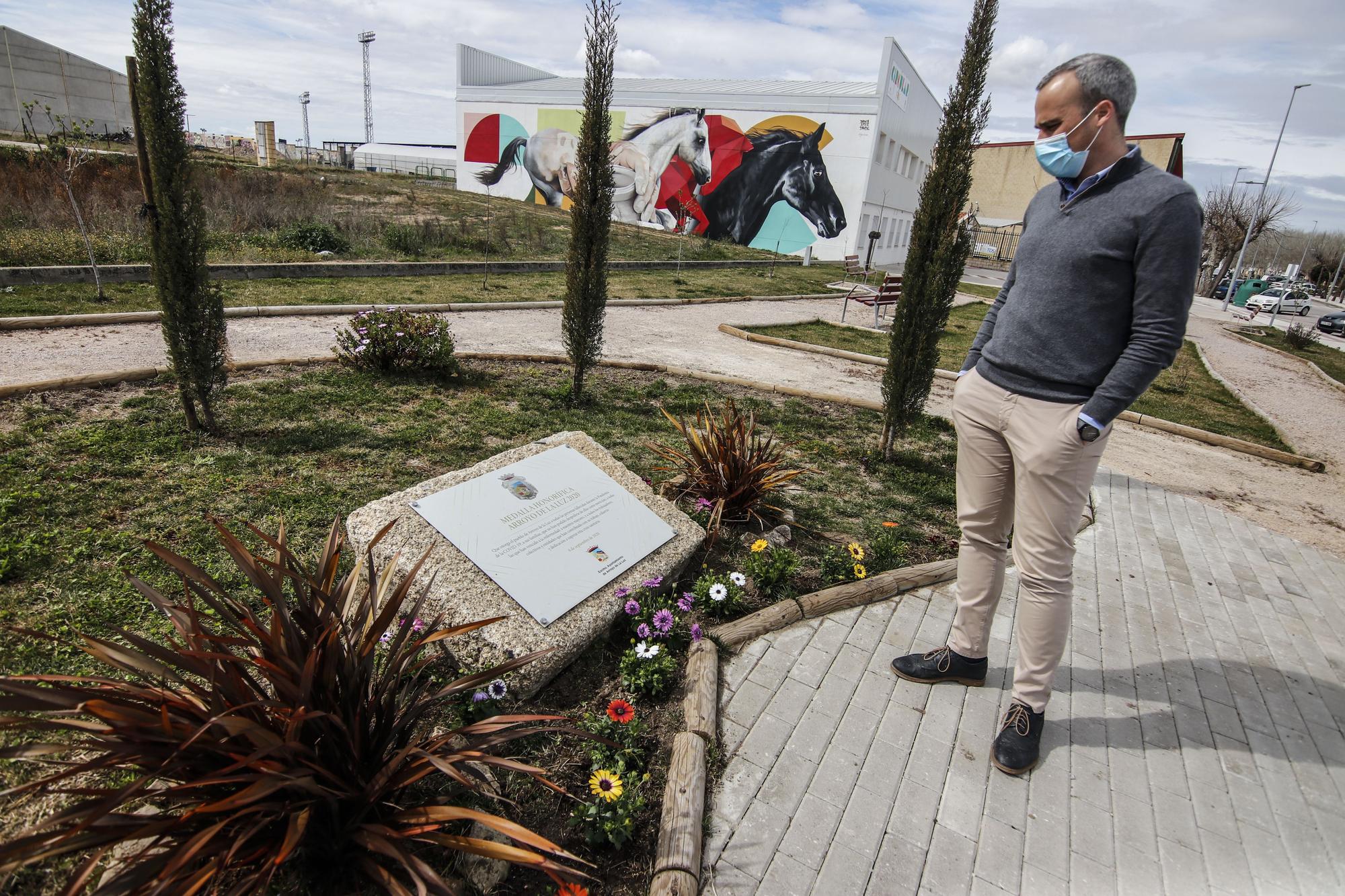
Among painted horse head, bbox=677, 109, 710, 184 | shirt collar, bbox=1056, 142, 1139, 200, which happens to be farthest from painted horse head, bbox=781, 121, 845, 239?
shirt collar, bbox=1056, 142, 1139, 200

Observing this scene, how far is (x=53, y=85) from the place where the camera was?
3098 centimetres

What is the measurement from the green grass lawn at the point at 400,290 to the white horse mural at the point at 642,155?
1264 centimetres

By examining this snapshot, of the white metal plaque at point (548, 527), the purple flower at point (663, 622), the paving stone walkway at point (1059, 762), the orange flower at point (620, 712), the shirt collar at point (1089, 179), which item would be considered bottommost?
the paving stone walkway at point (1059, 762)

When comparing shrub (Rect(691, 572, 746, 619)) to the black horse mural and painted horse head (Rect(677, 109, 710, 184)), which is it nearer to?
the black horse mural

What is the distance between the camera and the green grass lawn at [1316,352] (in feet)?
49.0

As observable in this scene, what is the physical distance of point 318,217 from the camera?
678 inches

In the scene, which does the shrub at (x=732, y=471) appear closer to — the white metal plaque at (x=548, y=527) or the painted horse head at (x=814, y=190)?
the white metal plaque at (x=548, y=527)

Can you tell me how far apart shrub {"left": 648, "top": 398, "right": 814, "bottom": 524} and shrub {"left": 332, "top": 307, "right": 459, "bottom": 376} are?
3.33 meters

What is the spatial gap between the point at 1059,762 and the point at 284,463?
465cm

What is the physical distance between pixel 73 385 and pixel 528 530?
4.86 m

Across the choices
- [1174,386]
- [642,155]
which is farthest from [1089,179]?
[642,155]

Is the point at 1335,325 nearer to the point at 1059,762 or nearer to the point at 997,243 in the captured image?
the point at 997,243

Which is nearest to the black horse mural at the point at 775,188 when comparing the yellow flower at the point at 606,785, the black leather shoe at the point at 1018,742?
the black leather shoe at the point at 1018,742

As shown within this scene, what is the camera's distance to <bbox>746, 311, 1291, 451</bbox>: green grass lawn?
8.41 m
